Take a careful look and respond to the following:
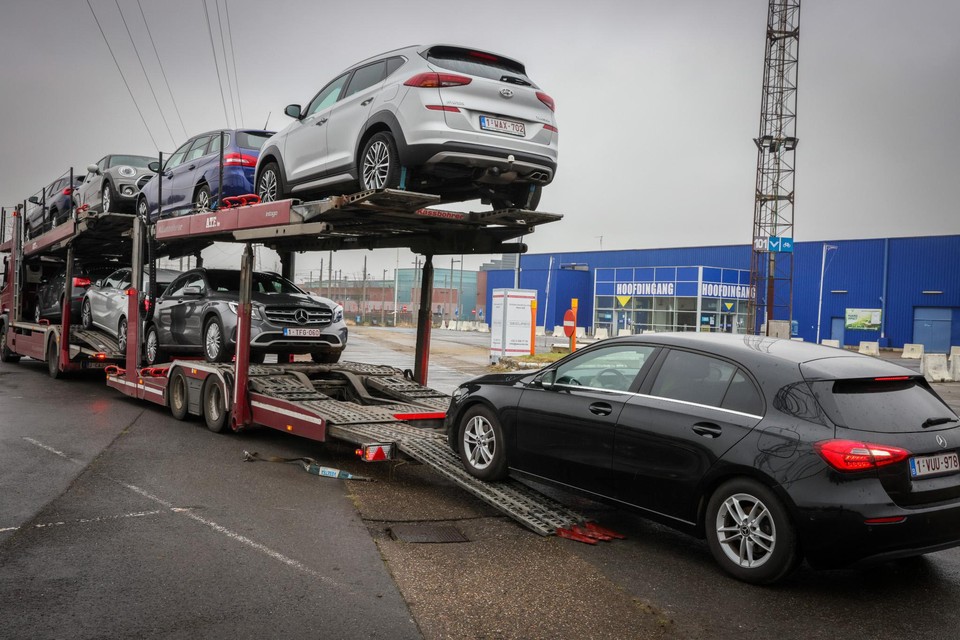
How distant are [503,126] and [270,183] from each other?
3.69m

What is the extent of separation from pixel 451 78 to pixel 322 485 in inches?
153

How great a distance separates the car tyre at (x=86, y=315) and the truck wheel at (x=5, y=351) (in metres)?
4.93

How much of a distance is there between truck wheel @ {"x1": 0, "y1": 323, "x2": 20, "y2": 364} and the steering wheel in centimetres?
1708

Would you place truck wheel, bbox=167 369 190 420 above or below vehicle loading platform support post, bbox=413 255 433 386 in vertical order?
below

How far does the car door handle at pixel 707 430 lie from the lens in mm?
4969

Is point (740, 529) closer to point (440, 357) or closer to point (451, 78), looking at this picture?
point (451, 78)

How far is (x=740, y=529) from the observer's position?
4871mm

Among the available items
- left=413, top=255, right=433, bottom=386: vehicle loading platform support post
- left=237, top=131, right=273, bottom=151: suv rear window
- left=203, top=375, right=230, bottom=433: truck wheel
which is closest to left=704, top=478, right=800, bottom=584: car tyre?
left=413, top=255, right=433, bottom=386: vehicle loading platform support post

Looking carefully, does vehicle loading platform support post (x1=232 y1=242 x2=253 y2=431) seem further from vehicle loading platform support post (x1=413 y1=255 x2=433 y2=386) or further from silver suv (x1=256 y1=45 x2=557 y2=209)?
vehicle loading platform support post (x1=413 y1=255 x2=433 y2=386)

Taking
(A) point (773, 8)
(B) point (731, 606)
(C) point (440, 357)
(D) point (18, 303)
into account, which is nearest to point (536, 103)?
(B) point (731, 606)

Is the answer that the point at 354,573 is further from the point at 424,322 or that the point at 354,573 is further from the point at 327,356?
the point at 327,356

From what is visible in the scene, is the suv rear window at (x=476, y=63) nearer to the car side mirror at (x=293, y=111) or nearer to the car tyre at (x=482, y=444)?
the car side mirror at (x=293, y=111)

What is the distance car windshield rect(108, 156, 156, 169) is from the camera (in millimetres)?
14055

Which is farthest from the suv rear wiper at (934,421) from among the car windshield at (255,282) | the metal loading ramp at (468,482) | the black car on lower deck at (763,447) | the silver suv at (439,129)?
the car windshield at (255,282)
